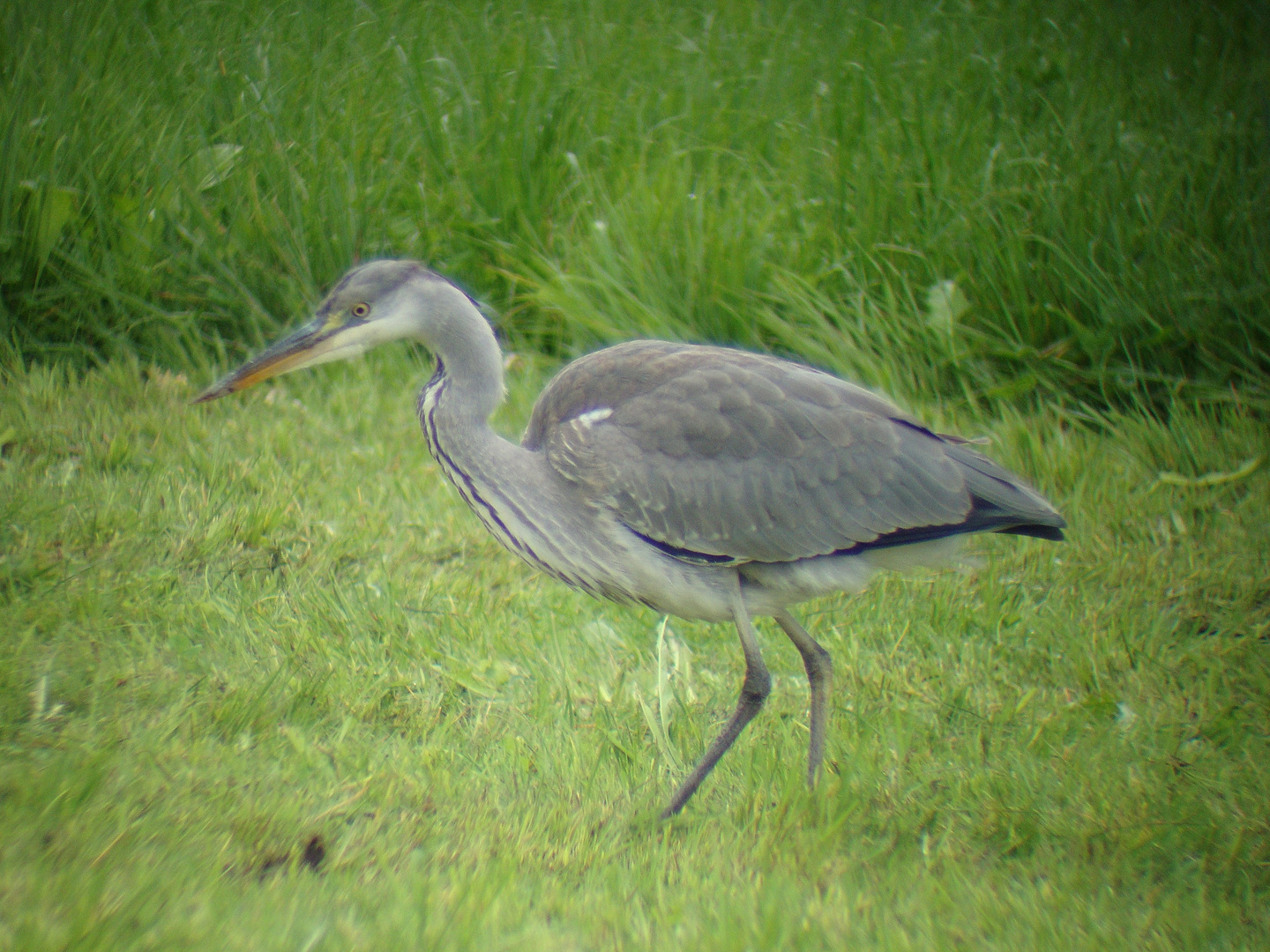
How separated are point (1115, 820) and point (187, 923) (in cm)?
238

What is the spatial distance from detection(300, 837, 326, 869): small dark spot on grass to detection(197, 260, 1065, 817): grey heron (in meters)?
1.03

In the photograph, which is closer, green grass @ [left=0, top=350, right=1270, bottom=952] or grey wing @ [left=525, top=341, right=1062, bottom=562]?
green grass @ [left=0, top=350, right=1270, bottom=952]

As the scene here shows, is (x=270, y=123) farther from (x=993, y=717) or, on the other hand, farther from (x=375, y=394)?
(x=993, y=717)

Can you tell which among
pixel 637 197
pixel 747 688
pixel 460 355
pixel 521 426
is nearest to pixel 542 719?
pixel 747 688

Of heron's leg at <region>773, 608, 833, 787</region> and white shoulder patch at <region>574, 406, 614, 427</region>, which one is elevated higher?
white shoulder patch at <region>574, 406, 614, 427</region>

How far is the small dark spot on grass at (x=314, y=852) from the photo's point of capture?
8.13 ft

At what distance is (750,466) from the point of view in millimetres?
3189

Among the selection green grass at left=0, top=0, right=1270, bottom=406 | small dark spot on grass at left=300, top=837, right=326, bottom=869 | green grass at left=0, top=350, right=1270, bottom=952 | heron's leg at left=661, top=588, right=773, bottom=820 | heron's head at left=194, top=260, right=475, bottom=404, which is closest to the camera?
green grass at left=0, top=350, right=1270, bottom=952

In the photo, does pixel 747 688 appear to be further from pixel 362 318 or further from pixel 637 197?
pixel 637 197

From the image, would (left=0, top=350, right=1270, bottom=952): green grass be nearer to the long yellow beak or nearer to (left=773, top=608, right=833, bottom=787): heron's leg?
(left=773, top=608, right=833, bottom=787): heron's leg

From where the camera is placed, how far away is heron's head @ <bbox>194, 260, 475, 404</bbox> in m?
3.16

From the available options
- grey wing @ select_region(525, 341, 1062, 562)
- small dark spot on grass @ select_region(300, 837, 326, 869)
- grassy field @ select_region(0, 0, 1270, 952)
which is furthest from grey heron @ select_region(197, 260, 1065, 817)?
small dark spot on grass @ select_region(300, 837, 326, 869)

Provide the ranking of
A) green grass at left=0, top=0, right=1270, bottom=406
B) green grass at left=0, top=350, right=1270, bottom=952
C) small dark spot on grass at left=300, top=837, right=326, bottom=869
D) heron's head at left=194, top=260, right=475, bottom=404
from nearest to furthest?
1. green grass at left=0, top=350, right=1270, bottom=952
2. small dark spot on grass at left=300, top=837, right=326, bottom=869
3. heron's head at left=194, top=260, right=475, bottom=404
4. green grass at left=0, top=0, right=1270, bottom=406

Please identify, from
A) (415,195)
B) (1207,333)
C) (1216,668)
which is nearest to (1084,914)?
(1216,668)
